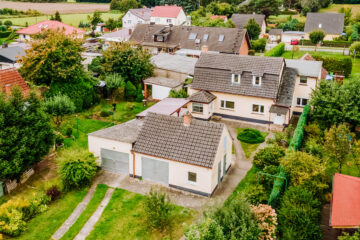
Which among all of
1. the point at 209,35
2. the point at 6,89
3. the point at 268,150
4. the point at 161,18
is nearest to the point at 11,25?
the point at 161,18

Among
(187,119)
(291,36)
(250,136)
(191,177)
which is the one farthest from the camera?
(291,36)

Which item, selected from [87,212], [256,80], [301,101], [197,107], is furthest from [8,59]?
[301,101]

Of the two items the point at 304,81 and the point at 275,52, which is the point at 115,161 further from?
the point at 275,52

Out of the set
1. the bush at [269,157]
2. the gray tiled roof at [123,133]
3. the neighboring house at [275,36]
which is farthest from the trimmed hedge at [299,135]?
the neighboring house at [275,36]

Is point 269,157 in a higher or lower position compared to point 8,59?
lower

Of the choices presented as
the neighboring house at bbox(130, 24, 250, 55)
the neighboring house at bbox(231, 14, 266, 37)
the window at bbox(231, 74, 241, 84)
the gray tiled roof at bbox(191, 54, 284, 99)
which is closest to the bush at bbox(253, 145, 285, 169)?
the gray tiled roof at bbox(191, 54, 284, 99)

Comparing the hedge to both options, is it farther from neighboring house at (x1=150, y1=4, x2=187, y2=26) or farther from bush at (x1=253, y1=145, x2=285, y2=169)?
neighboring house at (x1=150, y1=4, x2=187, y2=26)

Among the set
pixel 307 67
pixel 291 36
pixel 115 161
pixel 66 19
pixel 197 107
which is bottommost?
pixel 115 161

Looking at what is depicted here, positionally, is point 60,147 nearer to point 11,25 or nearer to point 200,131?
point 200,131
